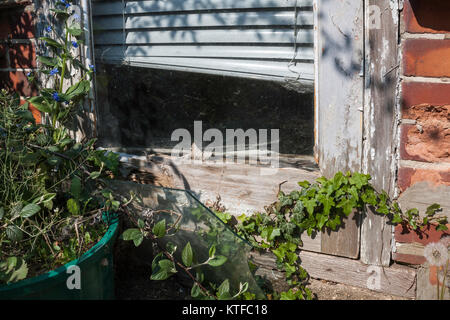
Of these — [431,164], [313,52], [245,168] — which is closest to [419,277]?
[431,164]

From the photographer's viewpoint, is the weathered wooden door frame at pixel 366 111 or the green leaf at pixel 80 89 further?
the green leaf at pixel 80 89

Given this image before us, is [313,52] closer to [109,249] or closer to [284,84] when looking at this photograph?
[284,84]

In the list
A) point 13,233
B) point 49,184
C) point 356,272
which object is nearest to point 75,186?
point 49,184

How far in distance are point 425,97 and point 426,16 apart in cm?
36

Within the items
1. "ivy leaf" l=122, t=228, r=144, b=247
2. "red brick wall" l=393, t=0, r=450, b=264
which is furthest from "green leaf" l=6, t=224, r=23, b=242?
"red brick wall" l=393, t=0, r=450, b=264

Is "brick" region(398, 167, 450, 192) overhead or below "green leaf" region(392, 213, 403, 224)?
overhead

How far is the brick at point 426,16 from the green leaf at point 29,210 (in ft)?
6.10

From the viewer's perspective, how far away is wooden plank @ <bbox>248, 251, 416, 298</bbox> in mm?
2377

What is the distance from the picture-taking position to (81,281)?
2.10 m

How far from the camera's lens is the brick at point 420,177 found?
2189 millimetres

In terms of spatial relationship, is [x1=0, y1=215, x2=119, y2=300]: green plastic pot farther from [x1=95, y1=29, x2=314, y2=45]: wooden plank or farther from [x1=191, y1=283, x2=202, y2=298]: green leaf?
[x1=95, y1=29, x2=314, y2=45]: wooden plank

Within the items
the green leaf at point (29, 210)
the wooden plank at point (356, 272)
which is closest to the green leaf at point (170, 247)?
the wooden plank at point (356, 272)

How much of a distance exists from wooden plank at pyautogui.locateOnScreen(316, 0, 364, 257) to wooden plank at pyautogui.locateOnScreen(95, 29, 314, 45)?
5.4 inches

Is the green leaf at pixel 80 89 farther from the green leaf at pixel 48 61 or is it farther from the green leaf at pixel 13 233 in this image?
the green leaf at pixel 13 233
